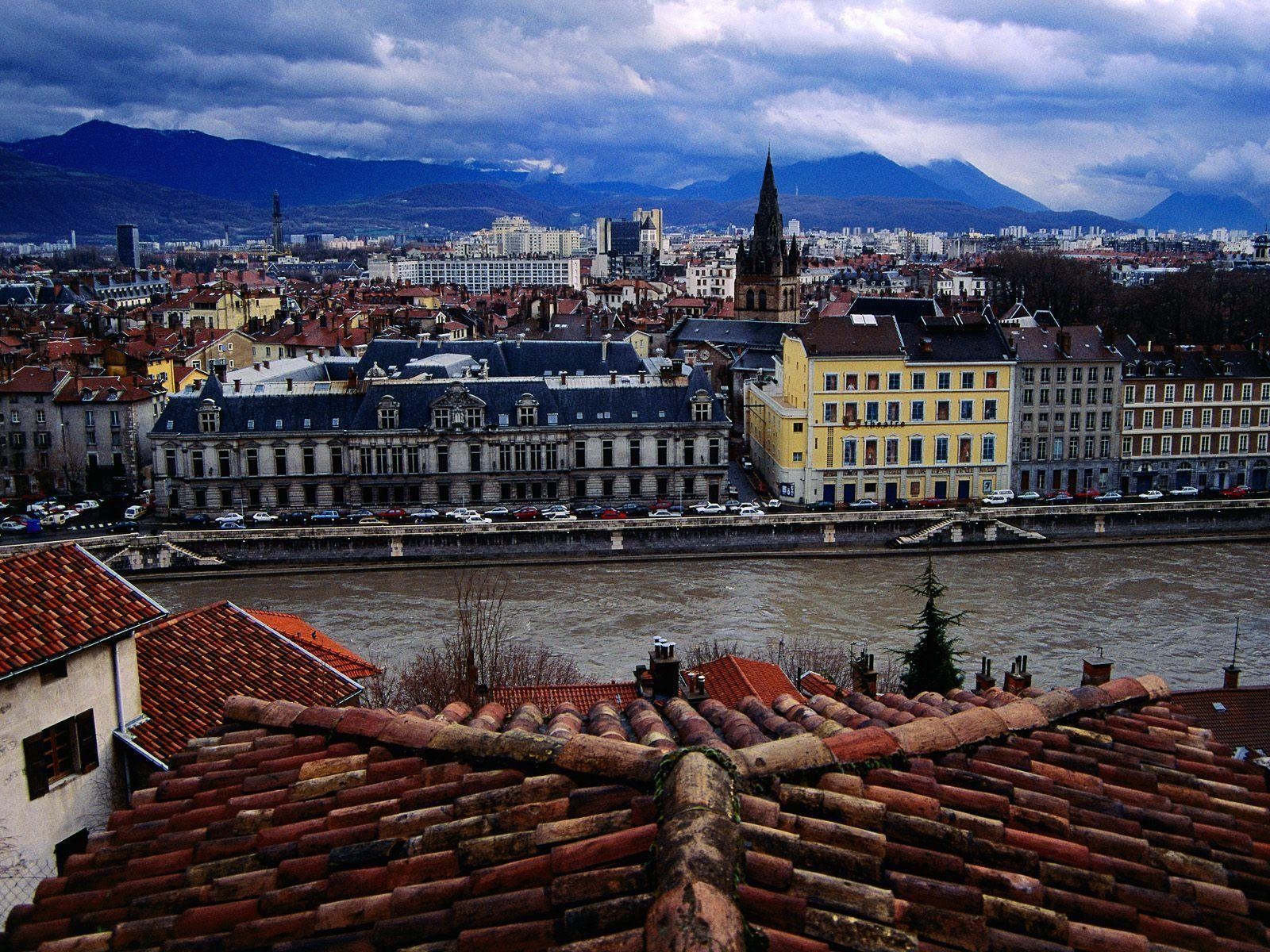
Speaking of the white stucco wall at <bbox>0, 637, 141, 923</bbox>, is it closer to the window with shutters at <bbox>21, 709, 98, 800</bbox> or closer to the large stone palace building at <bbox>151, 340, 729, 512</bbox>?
the window with shutters at <bbox>21, 709, 98, 800</bbox>

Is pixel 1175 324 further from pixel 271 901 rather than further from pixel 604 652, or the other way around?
pixel 271 901

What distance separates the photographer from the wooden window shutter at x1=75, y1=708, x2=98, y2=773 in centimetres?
785

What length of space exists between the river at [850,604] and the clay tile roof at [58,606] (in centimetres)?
1383

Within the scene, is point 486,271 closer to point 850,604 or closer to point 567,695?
point 850,604

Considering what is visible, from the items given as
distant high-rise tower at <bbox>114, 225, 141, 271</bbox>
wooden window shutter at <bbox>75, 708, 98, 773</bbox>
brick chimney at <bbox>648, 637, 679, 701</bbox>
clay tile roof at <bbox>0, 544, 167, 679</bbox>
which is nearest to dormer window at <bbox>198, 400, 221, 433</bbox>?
brick chimney at <bbox>648, 637, 679, 701</bbox>

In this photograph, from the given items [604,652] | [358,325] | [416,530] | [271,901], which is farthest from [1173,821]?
[358,325]

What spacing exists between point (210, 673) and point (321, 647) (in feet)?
15.3

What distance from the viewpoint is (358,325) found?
59250 mm

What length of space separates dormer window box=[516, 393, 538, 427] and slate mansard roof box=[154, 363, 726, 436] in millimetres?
121

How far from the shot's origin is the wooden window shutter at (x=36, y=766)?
24.2 ft

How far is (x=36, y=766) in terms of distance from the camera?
24.5 ft

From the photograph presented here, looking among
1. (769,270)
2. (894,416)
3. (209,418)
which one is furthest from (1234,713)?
(769,270)

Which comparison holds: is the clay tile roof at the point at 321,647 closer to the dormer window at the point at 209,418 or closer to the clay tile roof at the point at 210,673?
the clay tile roof at the point at 210,673

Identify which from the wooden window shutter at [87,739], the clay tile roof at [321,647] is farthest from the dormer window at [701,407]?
the wooden window shutter at [87,739]
